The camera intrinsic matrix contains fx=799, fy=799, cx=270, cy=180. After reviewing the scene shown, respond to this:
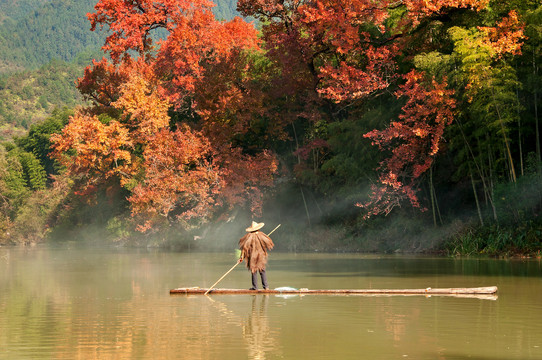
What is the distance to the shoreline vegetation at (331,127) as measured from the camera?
2666cm

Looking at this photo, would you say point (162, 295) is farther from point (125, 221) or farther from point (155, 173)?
point (125, 221)

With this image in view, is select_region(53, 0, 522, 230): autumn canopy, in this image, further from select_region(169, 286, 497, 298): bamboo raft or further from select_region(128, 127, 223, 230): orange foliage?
select_region(169, 286, 497, 298): bamboo raft

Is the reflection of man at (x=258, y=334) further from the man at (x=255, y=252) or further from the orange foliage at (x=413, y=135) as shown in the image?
the orange foliage at (x=413, y=135)

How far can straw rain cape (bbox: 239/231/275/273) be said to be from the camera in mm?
17719

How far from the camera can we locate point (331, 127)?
34375 millimetres

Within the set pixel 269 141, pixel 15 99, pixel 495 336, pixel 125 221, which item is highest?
pixel 15 99

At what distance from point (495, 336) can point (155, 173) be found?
99.7 feet

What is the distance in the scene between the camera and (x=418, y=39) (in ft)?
102

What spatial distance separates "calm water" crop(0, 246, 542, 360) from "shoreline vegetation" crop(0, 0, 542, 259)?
6298 mm

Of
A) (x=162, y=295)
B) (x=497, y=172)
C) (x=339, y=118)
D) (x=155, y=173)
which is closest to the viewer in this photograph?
(x=162, y=295)

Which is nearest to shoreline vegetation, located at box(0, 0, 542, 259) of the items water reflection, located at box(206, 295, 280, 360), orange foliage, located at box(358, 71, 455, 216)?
orange foliage, located at box(358, 71, 455, 216)

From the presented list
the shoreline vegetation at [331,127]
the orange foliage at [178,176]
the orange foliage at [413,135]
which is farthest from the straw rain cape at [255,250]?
the orange foliage at [178,176]

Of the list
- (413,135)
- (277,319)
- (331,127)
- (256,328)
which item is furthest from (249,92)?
(256,328)

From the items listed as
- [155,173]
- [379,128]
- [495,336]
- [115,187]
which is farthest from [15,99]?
[495,336]
